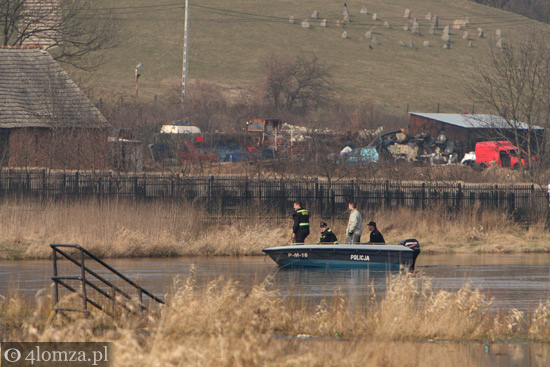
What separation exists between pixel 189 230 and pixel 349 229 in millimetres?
6506

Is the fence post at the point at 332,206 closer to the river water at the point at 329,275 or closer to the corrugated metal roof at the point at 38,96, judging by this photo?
the river water at the point at 329,275

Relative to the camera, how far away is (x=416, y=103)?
8869 centimetres

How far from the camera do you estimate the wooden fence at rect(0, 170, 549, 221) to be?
29281 mm

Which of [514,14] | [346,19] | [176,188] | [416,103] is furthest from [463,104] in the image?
[176,188]

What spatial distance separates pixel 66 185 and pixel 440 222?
44.7 ft

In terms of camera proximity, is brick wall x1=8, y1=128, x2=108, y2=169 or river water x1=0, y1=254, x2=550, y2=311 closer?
river water x1=0, y1=254, x2=550, y2=311

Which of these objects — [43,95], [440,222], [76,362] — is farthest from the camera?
[43,95]

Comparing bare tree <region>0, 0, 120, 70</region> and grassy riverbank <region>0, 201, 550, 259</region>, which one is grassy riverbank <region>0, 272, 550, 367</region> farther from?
bare tree <region>0, 0, 120, 70</region>

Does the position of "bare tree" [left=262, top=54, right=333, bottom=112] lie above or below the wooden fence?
above

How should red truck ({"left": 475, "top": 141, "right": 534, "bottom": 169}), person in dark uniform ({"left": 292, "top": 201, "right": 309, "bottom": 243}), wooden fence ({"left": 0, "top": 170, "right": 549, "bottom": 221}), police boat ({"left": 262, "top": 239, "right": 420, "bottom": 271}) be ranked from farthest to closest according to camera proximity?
1. red truck ({"left": 475, "top": 141, "right": 534, "bottom": 169})
2. wooden fence ({"left": 0, "top": 170, "right": 549, "bottom": 221})
3. person in dark uniform ({"left": 292, "top": 201, "right": 309, "bottom": 243})
4. police boat ({"left": 262, "top": 239, "right": 420, "bottom": 271})

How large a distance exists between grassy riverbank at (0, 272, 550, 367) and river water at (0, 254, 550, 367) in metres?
0.41

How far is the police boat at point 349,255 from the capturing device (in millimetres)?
21234

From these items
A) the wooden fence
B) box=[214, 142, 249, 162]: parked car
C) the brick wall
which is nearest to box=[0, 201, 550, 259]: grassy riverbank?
the wooden fence

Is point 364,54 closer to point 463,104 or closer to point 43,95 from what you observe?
point 463,104
